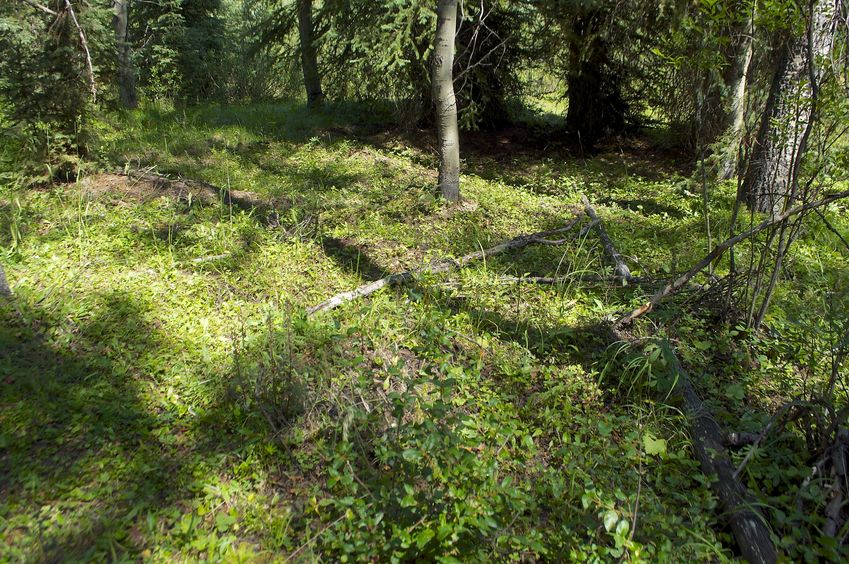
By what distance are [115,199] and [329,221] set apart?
2460 mm

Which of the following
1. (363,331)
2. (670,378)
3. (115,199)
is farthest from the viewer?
(115,199)

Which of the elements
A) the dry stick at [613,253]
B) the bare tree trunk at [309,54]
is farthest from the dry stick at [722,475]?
the bare tree trunk at [309,54]

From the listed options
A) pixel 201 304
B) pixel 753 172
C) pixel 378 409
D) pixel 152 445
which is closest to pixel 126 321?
pixel 201 304

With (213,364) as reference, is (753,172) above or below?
above

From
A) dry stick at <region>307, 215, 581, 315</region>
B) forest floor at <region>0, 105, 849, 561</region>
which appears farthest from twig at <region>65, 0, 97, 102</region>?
dry stick at <region>307, 215, 581, 315</region>

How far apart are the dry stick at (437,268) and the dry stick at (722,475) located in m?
2.19

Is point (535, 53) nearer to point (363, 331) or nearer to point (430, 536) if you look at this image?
point (363, 331)

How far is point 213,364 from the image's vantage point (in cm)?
369

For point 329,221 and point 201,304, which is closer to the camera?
point 201,304

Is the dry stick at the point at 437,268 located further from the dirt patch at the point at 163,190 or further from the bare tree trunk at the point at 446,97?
the dirt patch at the point at 163,190

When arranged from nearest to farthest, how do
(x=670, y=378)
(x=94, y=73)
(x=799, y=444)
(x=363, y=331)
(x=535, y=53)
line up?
1. (x=799, y=444)
2. (x=670, y=378)
3. (x=363, y=331)
4. (x=94, y=73)
5. (x=535, y=53)

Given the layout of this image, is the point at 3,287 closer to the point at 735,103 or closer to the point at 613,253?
the point at 613,253

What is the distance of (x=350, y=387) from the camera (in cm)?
335

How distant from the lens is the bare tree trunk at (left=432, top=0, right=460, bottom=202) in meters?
6.04
